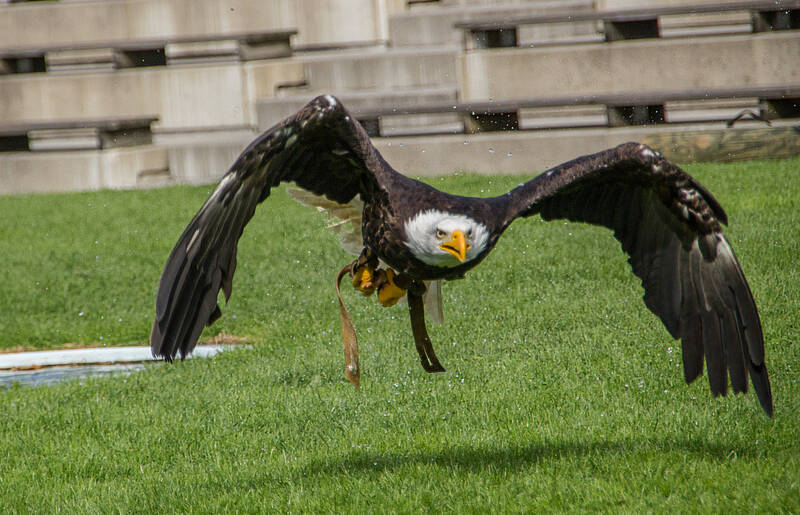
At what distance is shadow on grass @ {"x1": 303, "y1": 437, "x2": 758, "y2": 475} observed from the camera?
5.21 m

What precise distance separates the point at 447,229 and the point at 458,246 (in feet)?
0.33

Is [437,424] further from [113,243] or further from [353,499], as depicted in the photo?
[113,243]

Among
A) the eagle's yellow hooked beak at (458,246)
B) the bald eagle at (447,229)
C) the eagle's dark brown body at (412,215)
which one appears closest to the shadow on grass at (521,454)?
the bald eagle at (447,229)

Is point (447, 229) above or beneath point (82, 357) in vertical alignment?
above

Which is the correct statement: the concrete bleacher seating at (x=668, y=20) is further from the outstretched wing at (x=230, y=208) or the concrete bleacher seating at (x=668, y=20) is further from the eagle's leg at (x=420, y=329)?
the outstretched wing at (x=230, y=208)

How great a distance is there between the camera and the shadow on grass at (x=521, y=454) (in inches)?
205

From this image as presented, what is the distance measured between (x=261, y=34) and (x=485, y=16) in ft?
13.6

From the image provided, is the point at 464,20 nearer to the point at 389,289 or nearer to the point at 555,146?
the point at 555,146

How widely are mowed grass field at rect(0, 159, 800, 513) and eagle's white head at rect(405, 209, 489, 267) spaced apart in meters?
1.29

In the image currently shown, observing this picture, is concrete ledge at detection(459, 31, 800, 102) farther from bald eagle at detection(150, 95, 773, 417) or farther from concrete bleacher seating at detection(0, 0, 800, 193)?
bald eagle at detection(150, 95, 773, 417)

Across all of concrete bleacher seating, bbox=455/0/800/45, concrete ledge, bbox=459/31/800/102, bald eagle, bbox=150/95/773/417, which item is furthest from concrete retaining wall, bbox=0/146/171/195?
bald eagle, bbox=150/95/773/417

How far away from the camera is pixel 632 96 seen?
1318 cm

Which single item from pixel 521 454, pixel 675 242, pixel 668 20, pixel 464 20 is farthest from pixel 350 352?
pixel 668 20

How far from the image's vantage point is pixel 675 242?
17.0 ft
